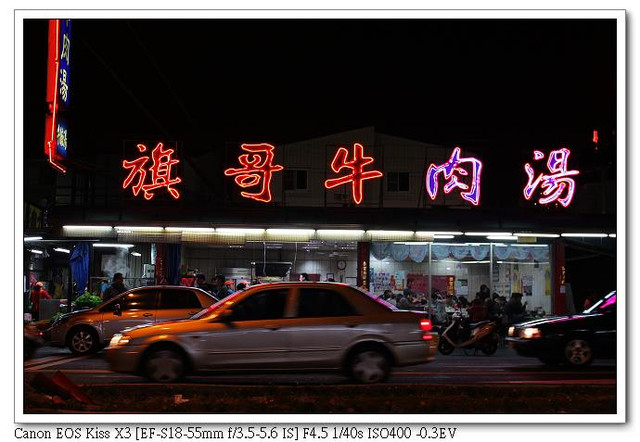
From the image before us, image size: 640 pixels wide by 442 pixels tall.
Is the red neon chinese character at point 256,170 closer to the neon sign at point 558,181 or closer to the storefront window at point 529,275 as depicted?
the storefront window at point 529,275

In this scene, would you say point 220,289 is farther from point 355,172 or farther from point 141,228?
point 355,172

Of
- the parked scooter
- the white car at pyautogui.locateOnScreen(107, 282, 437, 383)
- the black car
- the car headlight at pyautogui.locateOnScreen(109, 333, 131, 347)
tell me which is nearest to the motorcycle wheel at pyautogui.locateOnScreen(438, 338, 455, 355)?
the parked scooter

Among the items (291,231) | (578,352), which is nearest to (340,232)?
(291,231)

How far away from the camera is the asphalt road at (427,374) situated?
39.7 feet

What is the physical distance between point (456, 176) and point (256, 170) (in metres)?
5.92

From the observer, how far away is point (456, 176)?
22.0 metres

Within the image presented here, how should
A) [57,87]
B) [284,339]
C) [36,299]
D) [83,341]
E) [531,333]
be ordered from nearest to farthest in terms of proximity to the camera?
[284,339] < [531,333] < [83,341] < [57,87] < [36,299]

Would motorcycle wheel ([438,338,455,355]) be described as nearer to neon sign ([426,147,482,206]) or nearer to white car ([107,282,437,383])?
neon sign ([426,147,482,206])

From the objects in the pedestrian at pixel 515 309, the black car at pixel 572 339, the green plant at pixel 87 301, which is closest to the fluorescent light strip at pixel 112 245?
the green plant at pixel 87 301

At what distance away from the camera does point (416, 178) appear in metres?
29.7

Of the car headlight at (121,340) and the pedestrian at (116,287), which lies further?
the pedestrian at (116,287)

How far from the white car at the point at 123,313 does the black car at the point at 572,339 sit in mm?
6735

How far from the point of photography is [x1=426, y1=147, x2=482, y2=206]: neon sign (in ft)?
71.8

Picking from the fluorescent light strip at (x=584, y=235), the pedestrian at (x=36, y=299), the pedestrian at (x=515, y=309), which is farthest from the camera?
the fluorescent light strip at (x=584, y=235)
